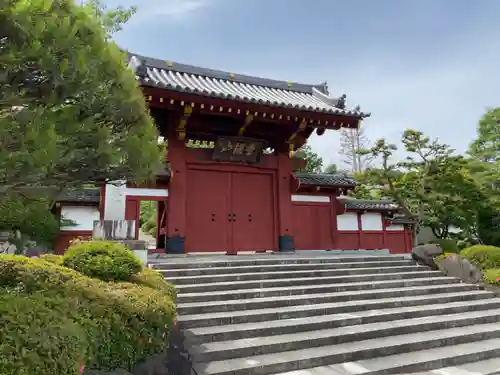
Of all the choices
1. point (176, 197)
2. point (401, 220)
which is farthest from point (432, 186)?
point (176, 197)

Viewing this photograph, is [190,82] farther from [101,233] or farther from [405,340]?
[405,340]

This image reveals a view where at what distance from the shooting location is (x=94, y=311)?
3318 millimetres

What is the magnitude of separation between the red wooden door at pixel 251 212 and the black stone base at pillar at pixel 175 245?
1.41 metres

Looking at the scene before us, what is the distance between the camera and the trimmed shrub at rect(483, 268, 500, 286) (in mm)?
7691

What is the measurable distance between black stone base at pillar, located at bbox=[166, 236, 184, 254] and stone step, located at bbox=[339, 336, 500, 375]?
5.43m

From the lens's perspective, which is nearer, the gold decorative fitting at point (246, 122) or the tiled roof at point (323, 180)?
the gold decorative fitting at point (246, 122)

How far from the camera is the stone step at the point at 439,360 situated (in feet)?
13.3

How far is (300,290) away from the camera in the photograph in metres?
6.10

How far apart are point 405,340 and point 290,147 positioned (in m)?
6.54

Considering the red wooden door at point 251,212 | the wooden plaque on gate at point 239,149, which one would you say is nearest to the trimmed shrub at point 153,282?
the red wooden door at point 251,212

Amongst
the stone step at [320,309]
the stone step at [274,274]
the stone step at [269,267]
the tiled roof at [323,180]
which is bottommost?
the stone step at [320,309]

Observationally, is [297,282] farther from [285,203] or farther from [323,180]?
[323,180]

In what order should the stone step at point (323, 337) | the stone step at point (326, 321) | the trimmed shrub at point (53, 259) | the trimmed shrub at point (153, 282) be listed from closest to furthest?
the stone step at point (323, 337), the stone step at point (326, 321), the trimmed shrub at point (153, 282), the trimmed shrub at point (53, 259)

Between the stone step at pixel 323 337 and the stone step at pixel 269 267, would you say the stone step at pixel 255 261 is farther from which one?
the stone step at pixel 323 337
